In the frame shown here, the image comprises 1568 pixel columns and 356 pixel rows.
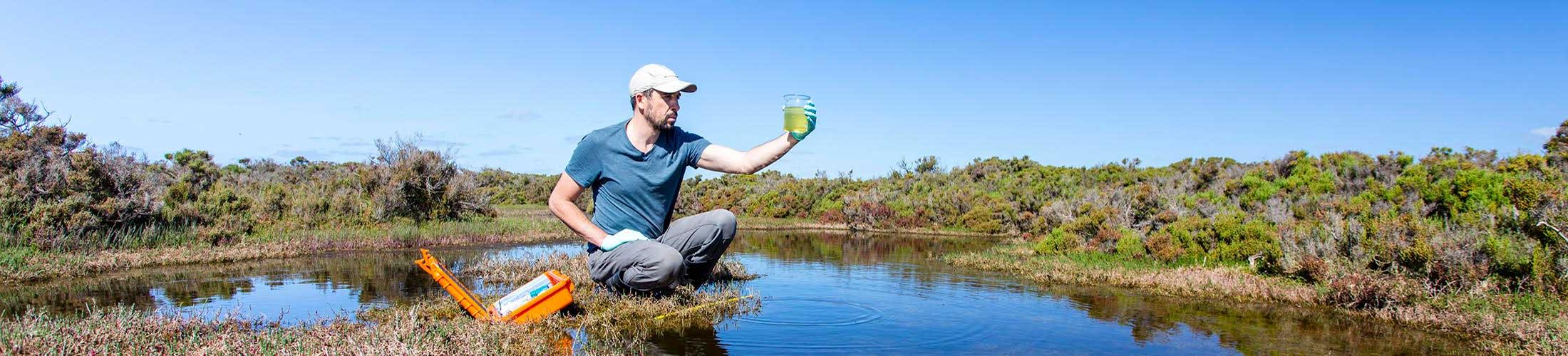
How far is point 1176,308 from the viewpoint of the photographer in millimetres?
8180

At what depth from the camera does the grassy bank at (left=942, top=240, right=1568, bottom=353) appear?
6.28 metres

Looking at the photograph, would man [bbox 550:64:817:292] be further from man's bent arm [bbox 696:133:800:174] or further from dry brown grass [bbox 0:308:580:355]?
dry brown grass [bbox 0:308:580:355]

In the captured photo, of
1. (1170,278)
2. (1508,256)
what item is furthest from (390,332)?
(1508,256)

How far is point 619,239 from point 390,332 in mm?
1490

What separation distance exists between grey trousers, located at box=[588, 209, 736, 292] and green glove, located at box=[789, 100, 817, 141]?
72 centimetres

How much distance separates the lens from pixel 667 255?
547 centimetres

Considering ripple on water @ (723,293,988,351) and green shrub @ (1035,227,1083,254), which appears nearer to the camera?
ripple on water @ (723,293,988,351)

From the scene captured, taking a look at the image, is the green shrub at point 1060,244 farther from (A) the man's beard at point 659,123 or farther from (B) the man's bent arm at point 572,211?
(B) the man's bent arm at point 572,211

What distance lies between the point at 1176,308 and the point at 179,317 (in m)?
8.01

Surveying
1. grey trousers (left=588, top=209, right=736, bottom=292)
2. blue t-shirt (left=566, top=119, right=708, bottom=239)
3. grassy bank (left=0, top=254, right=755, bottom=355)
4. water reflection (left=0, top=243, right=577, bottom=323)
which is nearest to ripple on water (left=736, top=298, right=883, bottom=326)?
grassy bank (left=0, top=254, right=755, bottom=355)

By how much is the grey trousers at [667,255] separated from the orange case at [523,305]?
30cm

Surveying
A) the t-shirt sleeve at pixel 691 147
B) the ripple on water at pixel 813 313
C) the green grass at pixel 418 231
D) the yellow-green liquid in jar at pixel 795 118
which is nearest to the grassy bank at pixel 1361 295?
the ripple on water at pixel 813 313

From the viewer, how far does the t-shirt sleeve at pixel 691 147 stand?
5.76m

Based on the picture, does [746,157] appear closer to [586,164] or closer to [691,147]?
[691,147]
